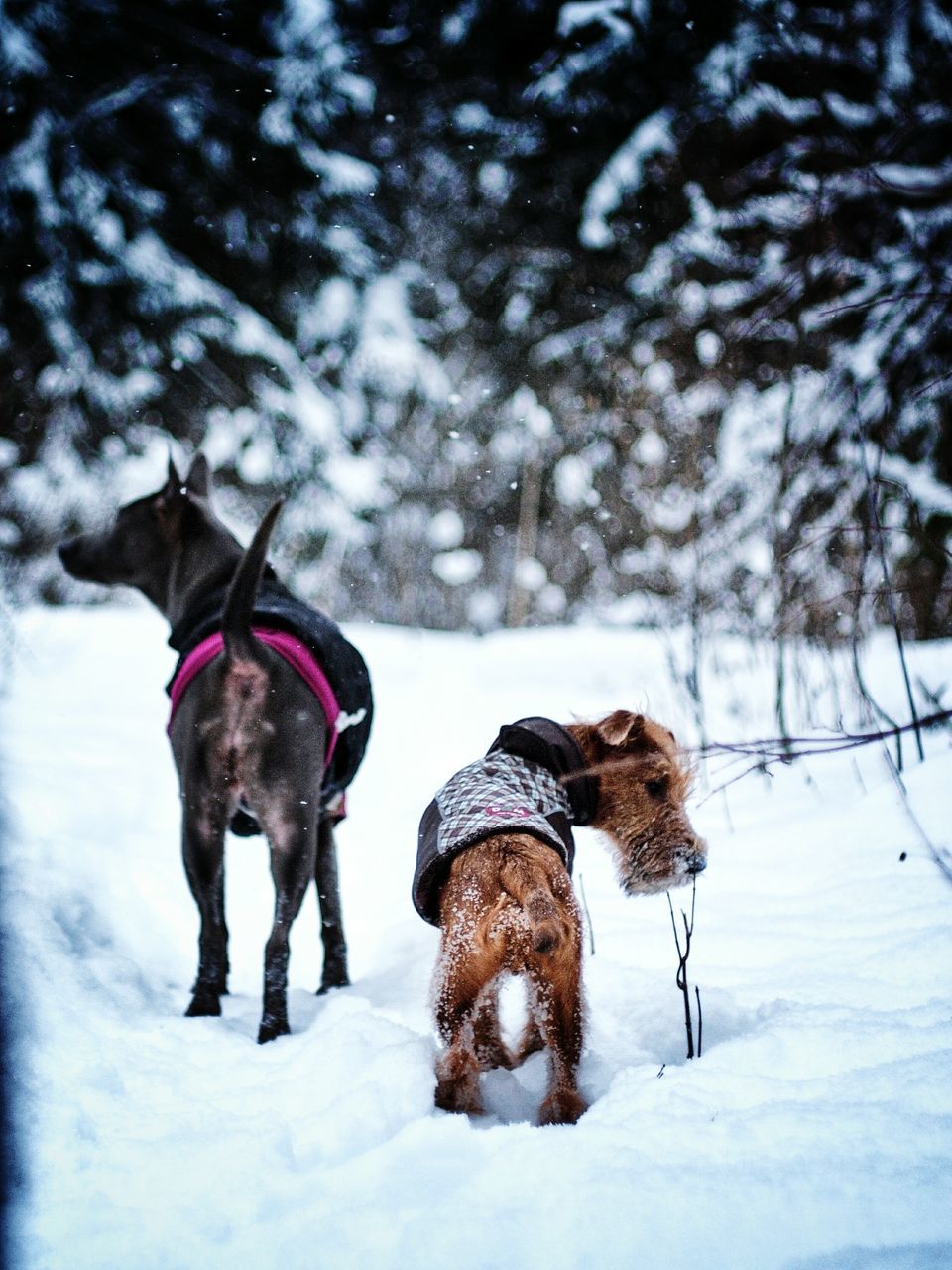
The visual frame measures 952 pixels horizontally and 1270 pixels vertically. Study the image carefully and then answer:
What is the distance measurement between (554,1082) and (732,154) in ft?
13.1

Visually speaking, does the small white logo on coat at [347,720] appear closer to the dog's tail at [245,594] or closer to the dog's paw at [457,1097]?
the dog's tail at [245,594]

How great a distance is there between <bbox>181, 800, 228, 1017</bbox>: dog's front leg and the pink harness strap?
391mm

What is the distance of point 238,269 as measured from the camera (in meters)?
5.08

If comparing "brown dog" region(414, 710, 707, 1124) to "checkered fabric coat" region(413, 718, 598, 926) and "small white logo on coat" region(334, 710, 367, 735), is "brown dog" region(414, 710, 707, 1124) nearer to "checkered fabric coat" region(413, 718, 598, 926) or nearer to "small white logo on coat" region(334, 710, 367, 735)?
"checkered fabric coat" region(413, 718, 598, 926)

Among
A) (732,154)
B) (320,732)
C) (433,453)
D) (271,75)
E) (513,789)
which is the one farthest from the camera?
(433,453)

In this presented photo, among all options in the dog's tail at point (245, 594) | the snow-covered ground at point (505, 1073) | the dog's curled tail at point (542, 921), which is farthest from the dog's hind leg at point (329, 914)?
the dog's curled tail at point (542, 921)

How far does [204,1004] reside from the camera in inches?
92.3

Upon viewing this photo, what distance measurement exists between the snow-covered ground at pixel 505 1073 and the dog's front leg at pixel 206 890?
5.0 inches

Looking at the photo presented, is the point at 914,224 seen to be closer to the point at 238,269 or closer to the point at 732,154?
the point at 732,154

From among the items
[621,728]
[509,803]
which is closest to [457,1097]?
[509,803]

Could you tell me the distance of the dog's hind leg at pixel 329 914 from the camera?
8.93ft

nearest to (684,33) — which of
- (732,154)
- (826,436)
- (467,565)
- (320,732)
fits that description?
(732,154)

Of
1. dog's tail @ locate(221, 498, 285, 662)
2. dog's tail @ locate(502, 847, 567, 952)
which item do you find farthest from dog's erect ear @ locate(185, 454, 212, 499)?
dog's tail @ locate(502, 847, 567, 952)

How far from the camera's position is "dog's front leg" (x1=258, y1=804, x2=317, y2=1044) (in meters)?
2.22
